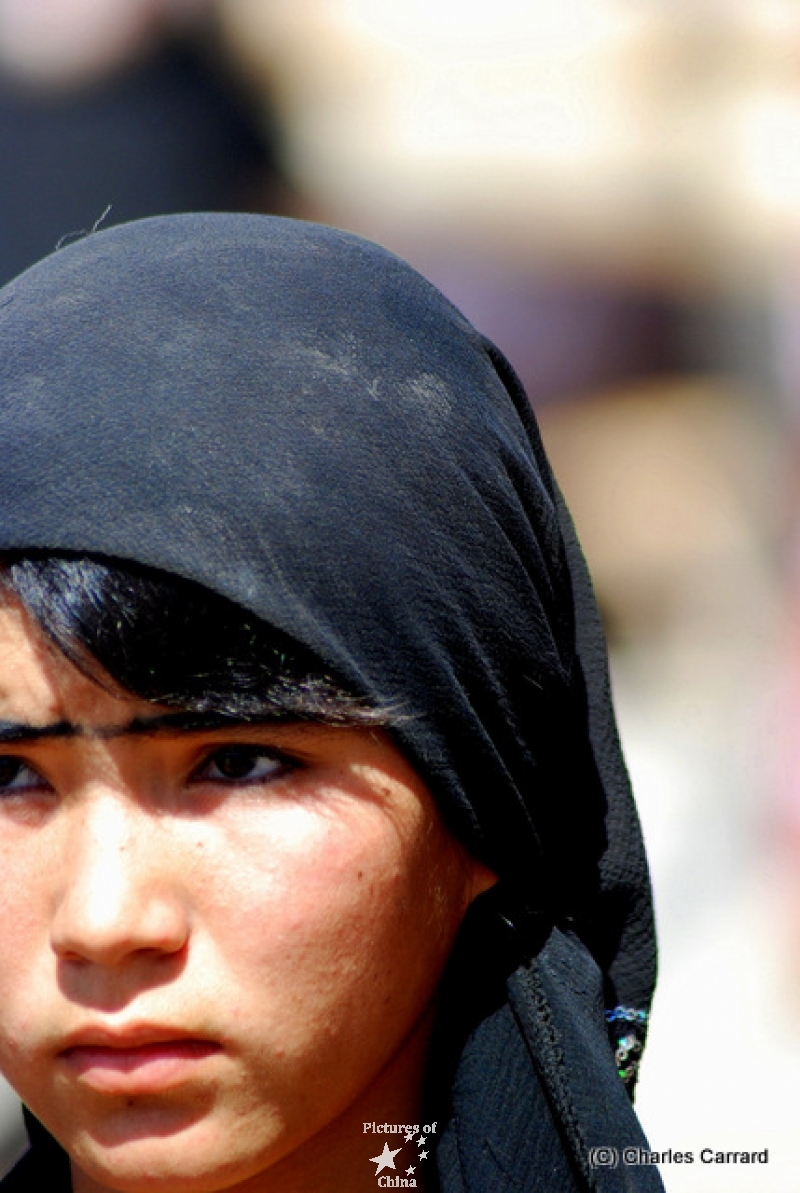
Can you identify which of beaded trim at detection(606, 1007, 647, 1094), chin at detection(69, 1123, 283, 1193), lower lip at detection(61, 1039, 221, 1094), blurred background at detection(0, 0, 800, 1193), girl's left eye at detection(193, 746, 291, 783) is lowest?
chin at detection(69, 1123, 283, 1193)

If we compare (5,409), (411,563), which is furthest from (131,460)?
(411,563)

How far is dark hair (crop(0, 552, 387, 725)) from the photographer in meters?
1.26

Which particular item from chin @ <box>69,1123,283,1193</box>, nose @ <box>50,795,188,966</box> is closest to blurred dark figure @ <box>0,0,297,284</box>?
nose @ <box>50,795,188,966</box>

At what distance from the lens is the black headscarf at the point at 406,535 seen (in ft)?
4.20

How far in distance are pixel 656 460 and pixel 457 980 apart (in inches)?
116

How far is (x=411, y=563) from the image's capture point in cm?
134

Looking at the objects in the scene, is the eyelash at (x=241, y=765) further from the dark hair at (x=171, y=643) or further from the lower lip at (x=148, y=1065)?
the lower lip at (x=148, y=1065)

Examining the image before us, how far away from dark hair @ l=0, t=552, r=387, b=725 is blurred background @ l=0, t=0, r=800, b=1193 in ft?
9.39

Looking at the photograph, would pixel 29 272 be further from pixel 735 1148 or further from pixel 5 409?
pixel 735 1148

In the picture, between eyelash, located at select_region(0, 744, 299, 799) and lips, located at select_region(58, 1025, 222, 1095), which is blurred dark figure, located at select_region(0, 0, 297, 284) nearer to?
eyelash, located at select_region(0, 744, 299, 799)

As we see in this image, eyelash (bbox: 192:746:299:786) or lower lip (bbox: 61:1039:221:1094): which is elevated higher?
eyelash (bbox: 192:746:299:786)

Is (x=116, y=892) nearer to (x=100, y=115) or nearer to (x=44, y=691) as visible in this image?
(x=44, y=691)

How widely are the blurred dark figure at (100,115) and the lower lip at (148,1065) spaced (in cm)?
298

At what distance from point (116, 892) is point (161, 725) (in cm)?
14
